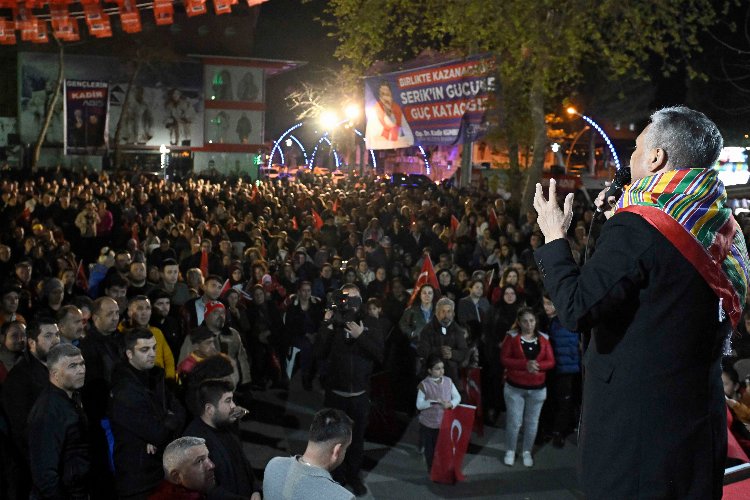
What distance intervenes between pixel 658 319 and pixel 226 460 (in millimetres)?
3094

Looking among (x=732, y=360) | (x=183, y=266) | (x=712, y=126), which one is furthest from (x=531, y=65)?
(x=712, y=126)

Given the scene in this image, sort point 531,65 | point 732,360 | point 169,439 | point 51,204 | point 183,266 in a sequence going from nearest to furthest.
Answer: point 169,439 → point 732,360 → point 183,266 → point 51,204 → point 531,65

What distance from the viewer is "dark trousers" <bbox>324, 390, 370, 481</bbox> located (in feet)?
24.1

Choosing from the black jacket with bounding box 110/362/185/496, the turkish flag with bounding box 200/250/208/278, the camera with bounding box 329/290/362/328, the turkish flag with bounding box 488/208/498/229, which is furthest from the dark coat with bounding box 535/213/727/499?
the turkish flag with bounding box 488/208/498/229

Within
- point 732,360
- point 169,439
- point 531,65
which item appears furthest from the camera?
point 531,65

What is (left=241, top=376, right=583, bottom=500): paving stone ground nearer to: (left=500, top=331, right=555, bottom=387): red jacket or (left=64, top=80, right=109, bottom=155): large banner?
(left=500, top=331, right=555, bottom=387): red jacket

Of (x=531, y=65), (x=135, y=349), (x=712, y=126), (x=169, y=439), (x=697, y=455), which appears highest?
(x=531, y=65)

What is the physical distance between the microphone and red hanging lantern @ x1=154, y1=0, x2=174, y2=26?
13.3 metres

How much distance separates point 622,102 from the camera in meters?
47.7

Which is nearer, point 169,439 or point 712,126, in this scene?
point 712,126

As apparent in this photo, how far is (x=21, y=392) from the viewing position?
222 inches

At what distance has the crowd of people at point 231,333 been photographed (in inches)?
203

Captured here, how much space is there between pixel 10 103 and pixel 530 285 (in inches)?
1604

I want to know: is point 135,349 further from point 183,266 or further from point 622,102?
point 622,102
